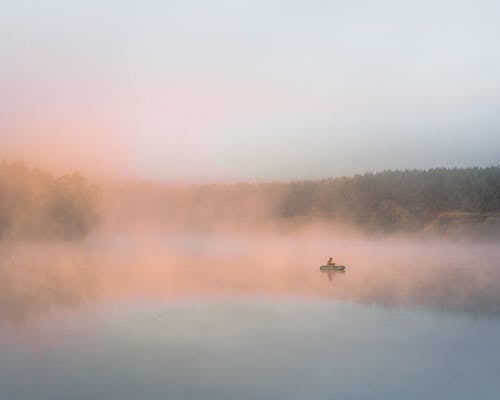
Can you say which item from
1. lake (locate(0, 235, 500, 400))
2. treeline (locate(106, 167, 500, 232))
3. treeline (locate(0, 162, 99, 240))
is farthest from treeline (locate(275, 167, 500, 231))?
treeline (locate(0, 162, 99, 240))

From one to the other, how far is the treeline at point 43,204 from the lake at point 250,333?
25.9m

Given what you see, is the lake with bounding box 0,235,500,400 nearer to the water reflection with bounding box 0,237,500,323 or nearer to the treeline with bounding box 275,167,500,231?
the water reflection with bounding box 0,237,500,323

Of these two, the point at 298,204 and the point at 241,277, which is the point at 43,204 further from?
the point at 298,204

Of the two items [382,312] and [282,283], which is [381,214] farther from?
[382,312]

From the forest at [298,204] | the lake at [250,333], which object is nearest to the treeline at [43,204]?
the forest at [298,204]

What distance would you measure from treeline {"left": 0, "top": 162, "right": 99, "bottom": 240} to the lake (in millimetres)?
25866

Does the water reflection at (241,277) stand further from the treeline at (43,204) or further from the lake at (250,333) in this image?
the treeline at (43,204)

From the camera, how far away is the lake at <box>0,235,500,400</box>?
763 inches

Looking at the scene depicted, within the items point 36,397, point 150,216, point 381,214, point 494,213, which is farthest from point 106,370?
point 150,216

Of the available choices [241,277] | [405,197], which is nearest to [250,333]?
[241,277]

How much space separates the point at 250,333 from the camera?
2703 centimetres

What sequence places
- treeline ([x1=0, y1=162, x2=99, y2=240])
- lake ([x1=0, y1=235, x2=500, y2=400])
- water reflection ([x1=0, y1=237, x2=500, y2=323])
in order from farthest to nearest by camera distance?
A: treeline ([x1=0, y1=162, x2=99, y2=240]) < water reflection ([x1=0, y1=237, x2=500, y2=323]) < lake ([x1=0, y1=235, x2=500, y2=400])

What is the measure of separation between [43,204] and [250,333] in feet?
216

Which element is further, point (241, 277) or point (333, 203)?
point (333, 203)
